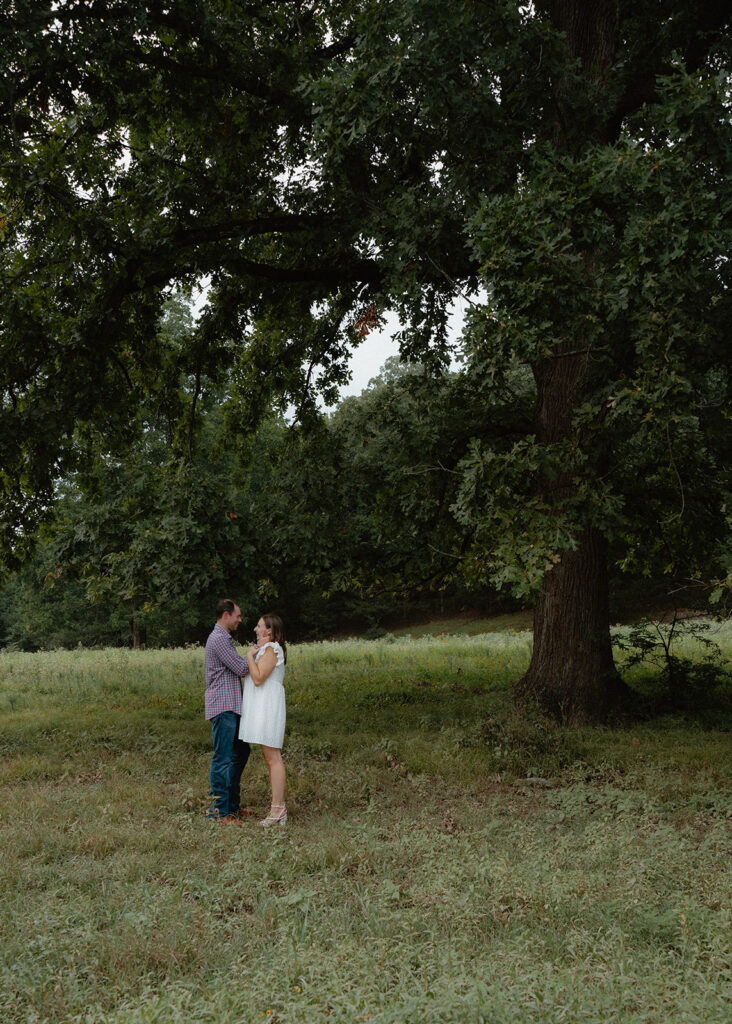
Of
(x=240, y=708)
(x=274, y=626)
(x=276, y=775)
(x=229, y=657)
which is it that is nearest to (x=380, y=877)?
(x=276, y=775)

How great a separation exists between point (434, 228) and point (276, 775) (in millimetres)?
6380

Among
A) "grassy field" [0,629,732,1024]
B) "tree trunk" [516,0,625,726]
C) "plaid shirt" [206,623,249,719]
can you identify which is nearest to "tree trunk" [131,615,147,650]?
"grassy field" [0,629,732,1024]

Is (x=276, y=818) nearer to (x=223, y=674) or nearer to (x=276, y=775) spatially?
(x=276, y=775)

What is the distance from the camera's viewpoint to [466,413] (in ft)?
36.5

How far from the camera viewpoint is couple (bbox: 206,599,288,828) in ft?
24.6

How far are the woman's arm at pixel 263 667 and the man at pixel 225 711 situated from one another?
24 centimetres

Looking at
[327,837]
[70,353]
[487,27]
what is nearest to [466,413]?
[487,27]

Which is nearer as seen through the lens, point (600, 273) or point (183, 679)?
point (600, 273)

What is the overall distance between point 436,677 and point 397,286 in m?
8.95

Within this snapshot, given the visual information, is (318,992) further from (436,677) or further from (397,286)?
(436,677)

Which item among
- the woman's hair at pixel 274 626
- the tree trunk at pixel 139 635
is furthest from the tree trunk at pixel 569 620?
the tree trunk at pixel 139 635

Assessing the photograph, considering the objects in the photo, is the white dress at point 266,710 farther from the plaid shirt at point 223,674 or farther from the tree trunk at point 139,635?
the tree trunk at point 139,635

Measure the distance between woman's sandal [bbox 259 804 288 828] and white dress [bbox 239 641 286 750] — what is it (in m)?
0.54

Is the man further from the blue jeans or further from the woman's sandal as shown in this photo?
the woman's sandal
